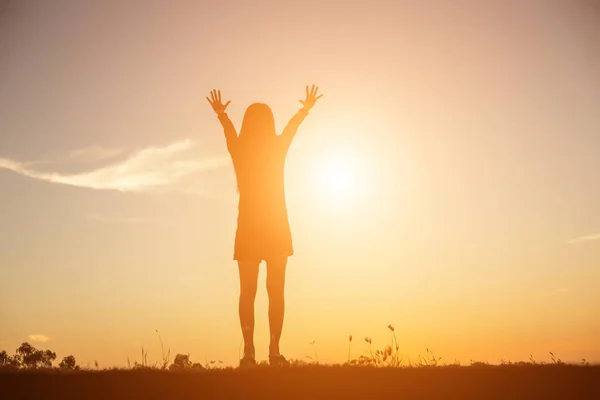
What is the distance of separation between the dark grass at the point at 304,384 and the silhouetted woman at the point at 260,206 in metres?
2.15

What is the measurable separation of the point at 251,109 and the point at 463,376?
6129 mm

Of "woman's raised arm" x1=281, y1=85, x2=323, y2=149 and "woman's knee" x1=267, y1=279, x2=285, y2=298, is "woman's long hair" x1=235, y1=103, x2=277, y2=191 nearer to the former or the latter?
"woman's raised arm" x1=281, y1=85, x2=323, y2=149

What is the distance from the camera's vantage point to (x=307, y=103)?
13.3 m

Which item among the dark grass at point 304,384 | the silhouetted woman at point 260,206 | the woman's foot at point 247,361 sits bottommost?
the dark grass at point 304,384

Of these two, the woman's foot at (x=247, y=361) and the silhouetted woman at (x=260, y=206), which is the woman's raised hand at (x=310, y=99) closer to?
the silhouetted woman at (x=260, y=206)

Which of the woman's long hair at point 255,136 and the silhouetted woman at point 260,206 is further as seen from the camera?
the woman's long hair at point 255,136

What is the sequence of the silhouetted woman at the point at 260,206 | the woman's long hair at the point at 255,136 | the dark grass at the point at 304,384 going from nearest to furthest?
1. the dark grass at the point at 304,384
2. the silhouetted woman at the point at 260,206
3. the woman's long hair at the point at 255,136

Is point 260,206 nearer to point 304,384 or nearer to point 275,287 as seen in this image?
point 275,287

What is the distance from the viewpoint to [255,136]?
12.8 metres

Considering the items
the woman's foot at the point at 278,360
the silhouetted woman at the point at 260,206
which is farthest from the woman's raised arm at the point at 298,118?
the woman's foot at the point at 278,360

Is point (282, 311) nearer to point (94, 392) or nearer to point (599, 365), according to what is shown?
point (94, 392)

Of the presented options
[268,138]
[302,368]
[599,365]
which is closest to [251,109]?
[268,138]

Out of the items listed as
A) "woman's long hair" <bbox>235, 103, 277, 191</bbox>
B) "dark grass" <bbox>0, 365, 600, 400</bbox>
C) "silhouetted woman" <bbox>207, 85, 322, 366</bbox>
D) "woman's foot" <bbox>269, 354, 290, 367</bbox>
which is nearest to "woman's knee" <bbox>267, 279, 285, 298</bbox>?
"silhouetted woman" <bbox>207, 85, 322, 366</bbox>

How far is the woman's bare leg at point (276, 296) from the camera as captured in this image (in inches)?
475
